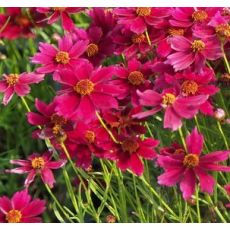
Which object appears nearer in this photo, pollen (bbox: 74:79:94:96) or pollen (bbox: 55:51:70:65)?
pollen (bbox: 74:79:94:96)

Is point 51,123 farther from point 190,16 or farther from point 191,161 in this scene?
point 190,16

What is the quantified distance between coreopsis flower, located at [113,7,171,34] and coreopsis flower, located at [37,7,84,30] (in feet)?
0.46

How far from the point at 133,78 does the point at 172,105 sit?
0.64ft

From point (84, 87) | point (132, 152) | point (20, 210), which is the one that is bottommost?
point (20, 210)

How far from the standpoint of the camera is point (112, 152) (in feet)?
4.26

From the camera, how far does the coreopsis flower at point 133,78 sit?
1377 mm

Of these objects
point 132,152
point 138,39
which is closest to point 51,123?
point 132,152

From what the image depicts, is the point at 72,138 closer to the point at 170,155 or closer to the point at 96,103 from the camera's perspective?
the point at 96,103

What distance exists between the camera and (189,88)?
52.3 inches

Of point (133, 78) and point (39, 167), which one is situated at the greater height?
point (133, 78)

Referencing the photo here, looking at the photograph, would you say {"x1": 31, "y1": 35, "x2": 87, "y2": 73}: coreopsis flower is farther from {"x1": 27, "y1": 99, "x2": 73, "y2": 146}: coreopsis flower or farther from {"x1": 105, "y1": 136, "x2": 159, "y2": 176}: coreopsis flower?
{"x1": 105, "y1": 136, "x2": 159, "y2": 176}: coreopsis flower

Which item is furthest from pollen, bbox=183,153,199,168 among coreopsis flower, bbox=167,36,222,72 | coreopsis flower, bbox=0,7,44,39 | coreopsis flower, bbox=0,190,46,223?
coreopsis flower, bbox=0,7,44,39

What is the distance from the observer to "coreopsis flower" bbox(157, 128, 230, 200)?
120cm

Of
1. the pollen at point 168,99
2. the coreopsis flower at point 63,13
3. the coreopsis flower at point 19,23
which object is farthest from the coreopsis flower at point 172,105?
the coreopsis flower at point 19,23
